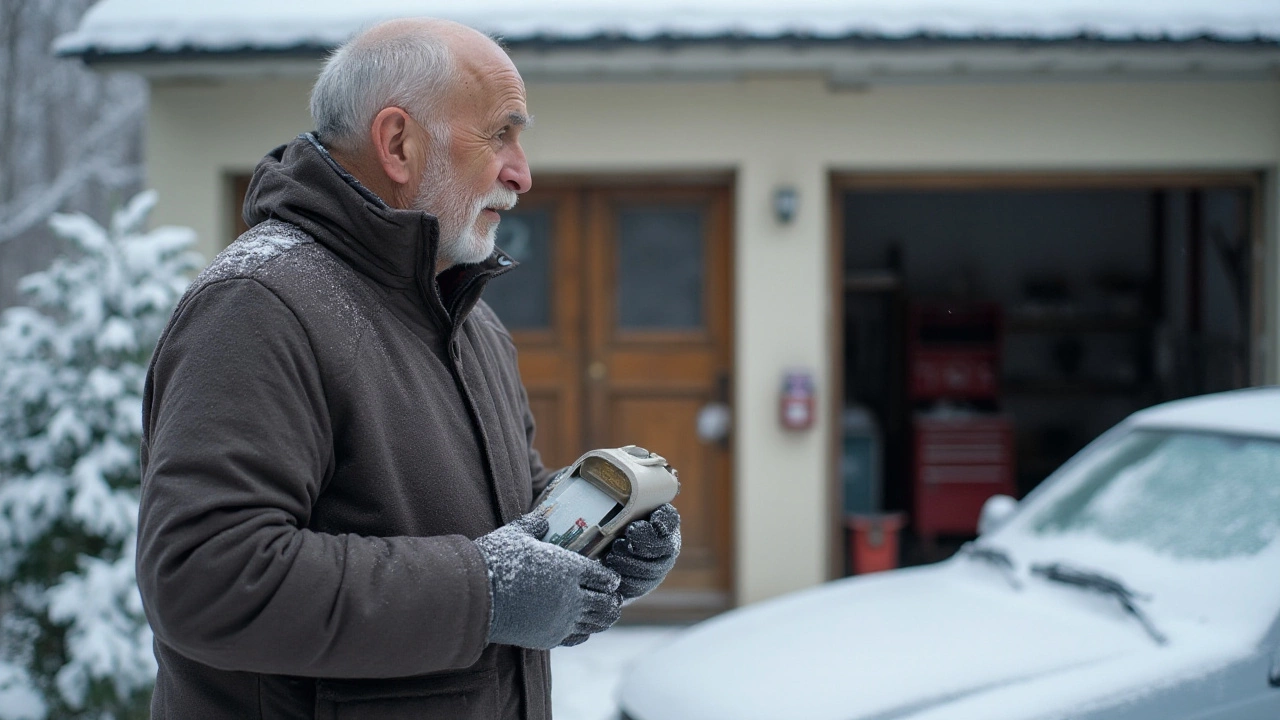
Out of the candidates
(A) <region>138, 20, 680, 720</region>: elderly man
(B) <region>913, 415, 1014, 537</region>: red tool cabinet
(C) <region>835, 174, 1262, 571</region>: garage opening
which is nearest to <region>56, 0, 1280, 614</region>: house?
(C) <region>835, 174, 1262, 571</region>: garage opening

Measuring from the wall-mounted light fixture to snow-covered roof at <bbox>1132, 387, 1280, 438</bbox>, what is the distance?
2.58 metres

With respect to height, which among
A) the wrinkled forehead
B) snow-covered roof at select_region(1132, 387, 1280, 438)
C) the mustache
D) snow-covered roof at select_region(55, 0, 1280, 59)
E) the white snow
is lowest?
the white snow

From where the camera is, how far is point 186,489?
1275 millimetres

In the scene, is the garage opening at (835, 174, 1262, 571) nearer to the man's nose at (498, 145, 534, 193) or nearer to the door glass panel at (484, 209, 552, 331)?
the door glass panel at (484, 209, 552, 331)

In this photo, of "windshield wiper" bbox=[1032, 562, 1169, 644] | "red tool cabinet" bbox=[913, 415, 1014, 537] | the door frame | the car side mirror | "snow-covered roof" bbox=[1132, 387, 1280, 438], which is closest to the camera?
"windshield wiper" bbox=[1032, 562, 1169, 644]

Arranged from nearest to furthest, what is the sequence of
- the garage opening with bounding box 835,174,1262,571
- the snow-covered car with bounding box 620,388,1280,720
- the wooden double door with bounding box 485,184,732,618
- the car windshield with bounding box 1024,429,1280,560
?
the snow-covered car with bounding box 620,388,1280,720, the car windshield with bounding box 1024,429,1280,560, the wooden double door with bounding box 485,184,732,618, the garage opening with bounding box 835,174,1262,571

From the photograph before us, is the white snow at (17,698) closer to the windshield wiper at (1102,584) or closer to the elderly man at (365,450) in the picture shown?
the elderly man at (365,450)

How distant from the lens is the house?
5.46 m

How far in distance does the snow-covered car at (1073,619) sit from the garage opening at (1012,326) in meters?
4.17

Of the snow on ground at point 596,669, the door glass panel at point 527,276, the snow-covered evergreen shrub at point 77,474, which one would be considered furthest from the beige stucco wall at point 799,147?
the snow-covered evergreen shrub at point 77,474

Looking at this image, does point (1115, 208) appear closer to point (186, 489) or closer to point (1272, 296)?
point (1272, 296)

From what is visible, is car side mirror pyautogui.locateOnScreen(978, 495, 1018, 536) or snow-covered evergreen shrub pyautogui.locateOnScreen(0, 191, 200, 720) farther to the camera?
snow-covered evergreen shrub pyautogui.locateOnScreen(0, 191, 200, 720)

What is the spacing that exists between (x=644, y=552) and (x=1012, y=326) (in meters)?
9.01

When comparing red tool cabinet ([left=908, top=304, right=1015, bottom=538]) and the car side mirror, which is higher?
the car side mirror
